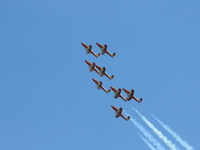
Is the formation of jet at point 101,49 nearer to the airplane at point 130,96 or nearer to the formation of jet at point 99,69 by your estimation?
the formation of jet at point 99,69

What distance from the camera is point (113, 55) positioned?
174250 millimetres

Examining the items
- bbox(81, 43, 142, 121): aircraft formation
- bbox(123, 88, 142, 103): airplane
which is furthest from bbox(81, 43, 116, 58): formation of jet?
bbox(123, 88, 142, 103): airplane

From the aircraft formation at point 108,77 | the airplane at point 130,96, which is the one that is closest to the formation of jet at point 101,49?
the aircraft formation at point 108,77

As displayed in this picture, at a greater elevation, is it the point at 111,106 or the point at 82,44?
the point at 82,44

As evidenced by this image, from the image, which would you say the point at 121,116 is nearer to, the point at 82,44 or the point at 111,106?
the point at 111,106

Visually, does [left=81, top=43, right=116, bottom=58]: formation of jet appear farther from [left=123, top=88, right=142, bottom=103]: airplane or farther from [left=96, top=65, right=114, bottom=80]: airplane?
[left=123, top=88, right=142, bottom=103]: airplane

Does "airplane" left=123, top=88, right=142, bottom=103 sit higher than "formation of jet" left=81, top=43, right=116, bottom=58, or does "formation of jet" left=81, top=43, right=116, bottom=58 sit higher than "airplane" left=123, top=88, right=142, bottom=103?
"formation of jet" left=81, top=43, right=116, bottom=58

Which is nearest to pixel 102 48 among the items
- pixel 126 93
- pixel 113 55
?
pixel 113 55

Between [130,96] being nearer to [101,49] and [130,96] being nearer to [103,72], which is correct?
[103,72]

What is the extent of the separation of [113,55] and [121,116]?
1970 centimetres

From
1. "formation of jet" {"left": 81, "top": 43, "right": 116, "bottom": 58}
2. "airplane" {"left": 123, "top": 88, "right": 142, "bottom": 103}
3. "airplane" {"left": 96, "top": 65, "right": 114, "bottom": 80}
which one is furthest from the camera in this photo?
"airplane" {"left": 96, "top": 65, "right": 114, "bottom": 80}

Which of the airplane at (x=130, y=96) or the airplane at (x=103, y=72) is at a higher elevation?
the airplane at (x=103, y=72)

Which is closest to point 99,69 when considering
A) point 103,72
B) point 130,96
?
point 103,72

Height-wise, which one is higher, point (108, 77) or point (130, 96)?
point (108, 77)
